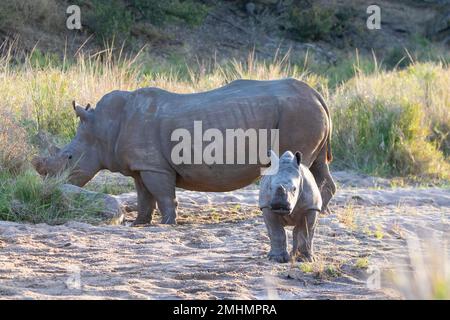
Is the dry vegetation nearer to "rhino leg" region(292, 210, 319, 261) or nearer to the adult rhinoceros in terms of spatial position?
the adult rhinoceros

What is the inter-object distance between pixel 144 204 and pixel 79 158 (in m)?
0.78

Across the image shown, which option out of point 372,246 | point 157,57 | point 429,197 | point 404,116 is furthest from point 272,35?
point 372,246

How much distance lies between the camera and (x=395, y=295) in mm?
5633

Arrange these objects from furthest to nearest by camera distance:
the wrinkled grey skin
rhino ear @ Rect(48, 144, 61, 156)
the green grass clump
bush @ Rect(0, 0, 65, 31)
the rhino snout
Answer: bush @ Rect(0, 0, 65, 31) < rhino ear @ Rect(48, 144, 61, 156) < the green grass clump < the wrinkled grey skin < the rhino snout

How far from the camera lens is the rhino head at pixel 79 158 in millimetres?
9492

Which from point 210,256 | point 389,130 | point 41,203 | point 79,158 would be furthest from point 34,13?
point 210,256

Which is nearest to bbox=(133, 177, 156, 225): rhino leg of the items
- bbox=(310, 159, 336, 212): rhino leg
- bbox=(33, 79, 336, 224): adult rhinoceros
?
bbox=(33, 79, 336, 224): adult rhinoceros

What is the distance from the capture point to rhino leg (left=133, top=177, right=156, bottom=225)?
30.4 ft

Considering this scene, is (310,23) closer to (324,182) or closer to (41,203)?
(324,182)

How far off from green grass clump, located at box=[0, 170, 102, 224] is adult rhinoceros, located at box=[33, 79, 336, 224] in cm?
51

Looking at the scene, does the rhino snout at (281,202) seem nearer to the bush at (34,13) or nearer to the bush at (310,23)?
the bush at (34,13)

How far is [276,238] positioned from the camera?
6.83m

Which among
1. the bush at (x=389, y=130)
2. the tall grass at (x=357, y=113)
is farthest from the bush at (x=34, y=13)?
the bush at (x=389, y=130)

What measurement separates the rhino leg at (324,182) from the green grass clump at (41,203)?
2.00 metres
